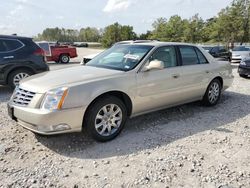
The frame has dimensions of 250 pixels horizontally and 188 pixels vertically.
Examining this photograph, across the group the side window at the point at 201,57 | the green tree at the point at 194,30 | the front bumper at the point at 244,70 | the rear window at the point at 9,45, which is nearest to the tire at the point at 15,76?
the rear window at the point at 9,45

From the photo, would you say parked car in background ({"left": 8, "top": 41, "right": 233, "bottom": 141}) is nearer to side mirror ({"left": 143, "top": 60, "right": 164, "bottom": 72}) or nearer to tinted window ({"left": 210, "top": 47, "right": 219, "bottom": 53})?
side mirror ({"left": 143, "top": 60, "right": 164, "bottom": 72})

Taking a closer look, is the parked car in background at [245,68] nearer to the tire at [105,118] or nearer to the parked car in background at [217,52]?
the parked car in background at [217,52]

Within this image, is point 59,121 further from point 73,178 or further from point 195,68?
point 195,68

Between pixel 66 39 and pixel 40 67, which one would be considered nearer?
pixel 40 67

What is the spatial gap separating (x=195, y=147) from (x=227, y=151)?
455mm

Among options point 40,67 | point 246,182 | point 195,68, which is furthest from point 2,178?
point 40,67

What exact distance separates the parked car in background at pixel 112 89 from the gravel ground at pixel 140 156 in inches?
14.1

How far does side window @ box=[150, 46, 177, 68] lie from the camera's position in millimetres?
4559

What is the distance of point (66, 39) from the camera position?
9912 centimetres

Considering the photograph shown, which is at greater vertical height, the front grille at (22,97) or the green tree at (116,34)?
the green tree at (116,34)

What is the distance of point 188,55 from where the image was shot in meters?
5.18

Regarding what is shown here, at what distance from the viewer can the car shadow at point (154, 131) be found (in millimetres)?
3668

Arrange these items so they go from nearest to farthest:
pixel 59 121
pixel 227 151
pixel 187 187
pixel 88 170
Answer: pixel 187 187 < pixel 88 170 < pixel 59 121 < pixel 227 151

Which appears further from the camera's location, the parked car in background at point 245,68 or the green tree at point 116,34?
the green tree at point 116,34
